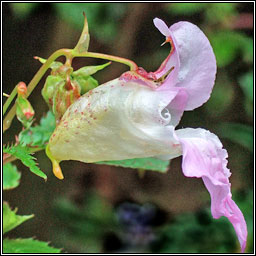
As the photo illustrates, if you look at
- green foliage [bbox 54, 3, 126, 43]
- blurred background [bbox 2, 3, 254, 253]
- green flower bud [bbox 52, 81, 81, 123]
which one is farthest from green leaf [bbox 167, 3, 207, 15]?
green flower bud [bbox 52, 81, 81, 123]

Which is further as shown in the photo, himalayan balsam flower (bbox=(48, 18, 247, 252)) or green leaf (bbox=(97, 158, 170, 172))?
green leaf (bbox=(97, 158, 170, 172))

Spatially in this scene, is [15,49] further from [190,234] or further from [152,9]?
[190,234]

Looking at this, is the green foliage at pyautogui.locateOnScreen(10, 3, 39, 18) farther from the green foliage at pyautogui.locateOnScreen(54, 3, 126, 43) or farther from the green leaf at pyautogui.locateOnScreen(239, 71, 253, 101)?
the green leaf at pyautogui.locateOnScreen(239, 71, 253, 101)

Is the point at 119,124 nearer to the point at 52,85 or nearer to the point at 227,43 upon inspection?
the point at 52,85

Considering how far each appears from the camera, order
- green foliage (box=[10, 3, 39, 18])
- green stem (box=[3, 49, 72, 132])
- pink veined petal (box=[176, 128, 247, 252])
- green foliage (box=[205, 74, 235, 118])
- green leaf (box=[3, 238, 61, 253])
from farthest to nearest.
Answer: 1. green foliage (box=[205, 74, 235, 118])
2. green foliage (box=[10, 3, 39, 18])
3. green leaf (box=[3, 238, 61, 253])
4. green stem (box=[3, 49, 72, 132])
5. pink veined petal (box=[176, 128, 247, 252])

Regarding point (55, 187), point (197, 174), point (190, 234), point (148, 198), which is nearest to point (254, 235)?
point (190, 234)

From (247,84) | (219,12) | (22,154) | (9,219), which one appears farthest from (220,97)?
(22,154)
